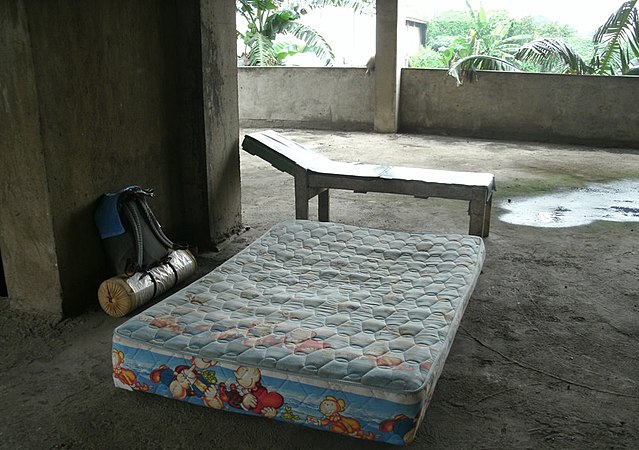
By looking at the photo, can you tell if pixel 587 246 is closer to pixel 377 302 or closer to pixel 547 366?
pixel 547 366

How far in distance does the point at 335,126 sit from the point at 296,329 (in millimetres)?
9070

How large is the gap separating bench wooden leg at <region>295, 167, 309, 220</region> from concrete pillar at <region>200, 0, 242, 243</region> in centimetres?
52

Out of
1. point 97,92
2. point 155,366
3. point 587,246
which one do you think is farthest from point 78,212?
point 587,246

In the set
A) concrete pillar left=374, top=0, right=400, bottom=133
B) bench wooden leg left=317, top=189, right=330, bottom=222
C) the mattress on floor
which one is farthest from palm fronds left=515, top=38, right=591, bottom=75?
the mattress on floor

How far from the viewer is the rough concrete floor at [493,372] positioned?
2641mm

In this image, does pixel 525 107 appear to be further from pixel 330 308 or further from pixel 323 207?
pixel 330 308

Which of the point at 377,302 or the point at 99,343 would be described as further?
the point at 99,343

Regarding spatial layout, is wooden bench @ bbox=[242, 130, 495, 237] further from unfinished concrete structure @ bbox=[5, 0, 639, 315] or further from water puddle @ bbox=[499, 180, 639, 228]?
water puddle @ bbox=[499, 180, 639, 228]

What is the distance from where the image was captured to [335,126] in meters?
11.6

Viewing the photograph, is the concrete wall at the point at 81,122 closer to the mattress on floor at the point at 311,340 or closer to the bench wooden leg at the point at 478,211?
the mattress on floor at the point at 311,340

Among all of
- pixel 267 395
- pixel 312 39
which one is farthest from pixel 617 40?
pixel 267 395

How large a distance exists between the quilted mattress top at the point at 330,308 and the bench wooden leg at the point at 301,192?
119cm

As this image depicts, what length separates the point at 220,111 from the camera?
4.93 metres

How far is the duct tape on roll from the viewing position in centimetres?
373
